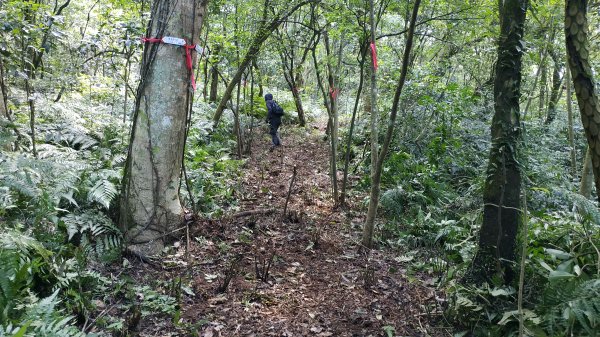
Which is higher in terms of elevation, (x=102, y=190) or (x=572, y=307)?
(x=102, y=190)

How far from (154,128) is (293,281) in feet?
7.37

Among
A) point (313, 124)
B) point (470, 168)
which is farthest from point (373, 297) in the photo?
point (313, 124)

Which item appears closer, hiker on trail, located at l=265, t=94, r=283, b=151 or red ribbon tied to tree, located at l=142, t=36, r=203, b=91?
red ribbon tied to tree, located at l=142, t=36, r=203, b=91

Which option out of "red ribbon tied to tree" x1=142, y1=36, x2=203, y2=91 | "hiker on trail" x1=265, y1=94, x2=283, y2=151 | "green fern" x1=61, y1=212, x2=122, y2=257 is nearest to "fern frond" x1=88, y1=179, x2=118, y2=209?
"green fern" x1=61, y1=212, x2=122, y2=257

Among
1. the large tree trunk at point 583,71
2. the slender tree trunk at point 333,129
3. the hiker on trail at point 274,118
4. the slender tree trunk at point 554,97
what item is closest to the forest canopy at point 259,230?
the large tree trunk at point 583,71

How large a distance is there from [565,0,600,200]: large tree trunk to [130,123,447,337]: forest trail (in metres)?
2.15

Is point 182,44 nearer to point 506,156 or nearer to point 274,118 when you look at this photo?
point 506,156

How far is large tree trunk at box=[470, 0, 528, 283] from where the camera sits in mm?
3320

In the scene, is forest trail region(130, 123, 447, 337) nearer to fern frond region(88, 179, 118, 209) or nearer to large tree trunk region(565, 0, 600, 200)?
fern frond region(88, 179, 118, 209)

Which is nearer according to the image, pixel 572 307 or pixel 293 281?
pixel 572 307

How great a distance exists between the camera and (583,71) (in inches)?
82.0

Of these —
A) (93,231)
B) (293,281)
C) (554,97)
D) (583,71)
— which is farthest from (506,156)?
(554,97)

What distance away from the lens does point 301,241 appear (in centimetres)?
532

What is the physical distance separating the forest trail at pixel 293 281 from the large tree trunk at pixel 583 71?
2.15 m
